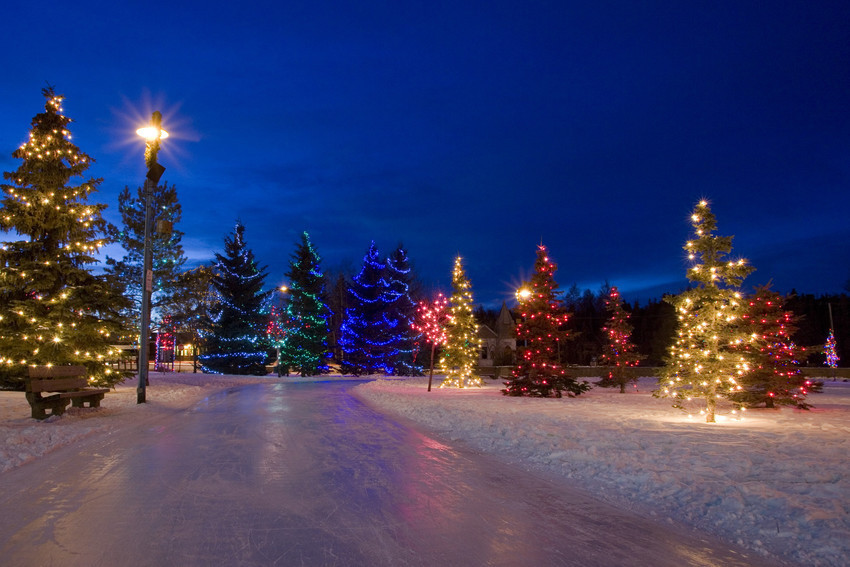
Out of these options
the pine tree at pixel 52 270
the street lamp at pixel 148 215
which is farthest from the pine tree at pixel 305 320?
the street lamp at pixel 148 215

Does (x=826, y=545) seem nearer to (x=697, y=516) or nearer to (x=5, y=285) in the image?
(x=697, y=516)

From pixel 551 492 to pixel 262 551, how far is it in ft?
12.5

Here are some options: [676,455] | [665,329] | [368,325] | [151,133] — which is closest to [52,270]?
[151,133]

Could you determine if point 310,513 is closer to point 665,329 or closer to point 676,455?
point 676,455

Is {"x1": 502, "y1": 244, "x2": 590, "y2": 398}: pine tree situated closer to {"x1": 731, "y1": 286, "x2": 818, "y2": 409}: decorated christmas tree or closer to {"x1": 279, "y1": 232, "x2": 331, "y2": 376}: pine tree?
{"x1": 731, "y1": 286, "x2": 818, "y2": 409}: decorated christmas tree

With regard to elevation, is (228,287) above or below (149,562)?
above

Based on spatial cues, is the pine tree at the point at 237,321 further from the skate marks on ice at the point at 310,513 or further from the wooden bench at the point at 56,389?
the skate marks on ice at the point at 310,513

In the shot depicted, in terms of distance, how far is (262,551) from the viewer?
15.6 feet

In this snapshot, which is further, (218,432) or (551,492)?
(218,432)

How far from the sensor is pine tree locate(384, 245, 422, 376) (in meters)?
48.0

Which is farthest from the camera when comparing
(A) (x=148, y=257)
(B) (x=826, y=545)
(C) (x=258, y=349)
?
(C) (x=258, y=349)

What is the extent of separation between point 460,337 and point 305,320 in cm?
1847

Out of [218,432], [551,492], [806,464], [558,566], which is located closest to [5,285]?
[218,432]

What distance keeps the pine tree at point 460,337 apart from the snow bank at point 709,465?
62.8 feet
